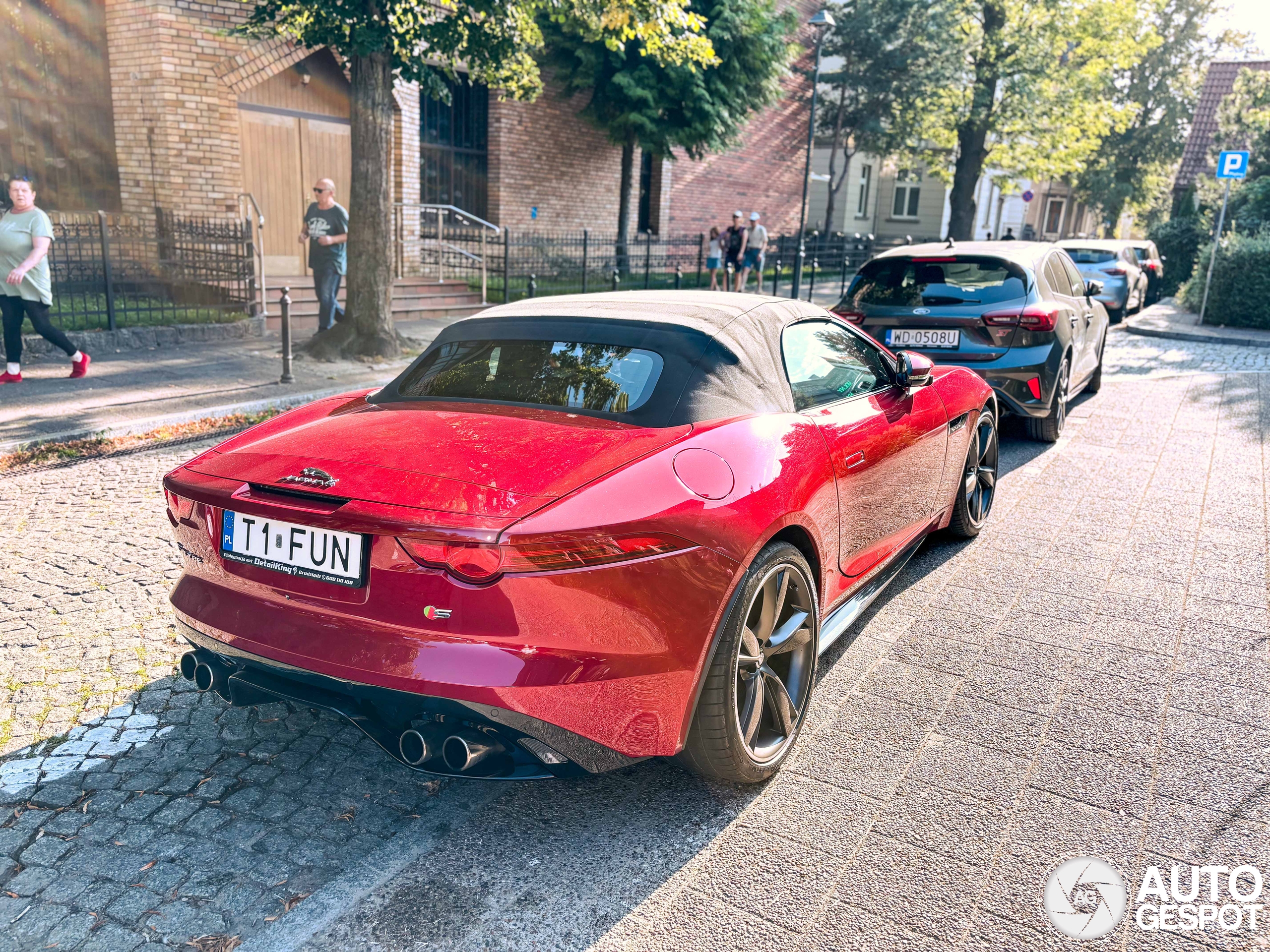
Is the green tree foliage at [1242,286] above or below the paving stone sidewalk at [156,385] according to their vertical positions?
above

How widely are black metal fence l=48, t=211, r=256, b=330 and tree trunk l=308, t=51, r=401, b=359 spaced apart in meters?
2.37

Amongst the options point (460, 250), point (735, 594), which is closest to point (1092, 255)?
point (460, 250)

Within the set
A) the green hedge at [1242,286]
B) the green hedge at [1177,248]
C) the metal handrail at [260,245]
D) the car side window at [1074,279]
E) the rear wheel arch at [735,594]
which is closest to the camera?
the rear wheel arch at [735,594]

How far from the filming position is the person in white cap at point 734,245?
2170 centimetres

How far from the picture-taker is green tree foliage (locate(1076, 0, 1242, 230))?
4816cm

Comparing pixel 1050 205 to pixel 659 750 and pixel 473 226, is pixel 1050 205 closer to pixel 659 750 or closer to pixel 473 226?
pixel 473 226

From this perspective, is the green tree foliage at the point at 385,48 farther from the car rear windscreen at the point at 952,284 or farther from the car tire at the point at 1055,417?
the car tire at the point at 1055,417

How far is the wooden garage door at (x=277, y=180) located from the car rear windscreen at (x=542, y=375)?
45.6ft

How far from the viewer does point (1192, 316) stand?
19.6 metres

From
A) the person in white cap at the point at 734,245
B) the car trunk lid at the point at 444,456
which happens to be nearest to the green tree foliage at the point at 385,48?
the car trunk lid at the point at 444,456

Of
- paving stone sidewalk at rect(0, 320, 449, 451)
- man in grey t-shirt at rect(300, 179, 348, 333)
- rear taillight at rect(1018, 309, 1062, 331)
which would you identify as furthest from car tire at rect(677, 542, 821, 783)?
man in grey t-shirt at rect(300, 179, 348, 333)

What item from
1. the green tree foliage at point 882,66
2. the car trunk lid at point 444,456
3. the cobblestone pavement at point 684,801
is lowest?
the cobblestone pavement at point 684,801

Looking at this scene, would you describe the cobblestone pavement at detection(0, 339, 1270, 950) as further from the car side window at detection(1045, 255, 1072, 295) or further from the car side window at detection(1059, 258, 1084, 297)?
the car side window at detection(1059, 258, 1084, 297)

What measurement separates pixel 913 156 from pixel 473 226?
1925cm
